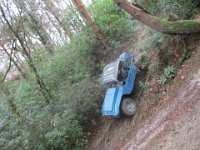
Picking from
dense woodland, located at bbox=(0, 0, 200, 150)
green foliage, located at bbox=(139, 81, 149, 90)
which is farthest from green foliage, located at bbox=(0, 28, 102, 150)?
green foliage, located at bbox=(139, 81, 149, 90)

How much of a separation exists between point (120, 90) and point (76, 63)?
13.2ft

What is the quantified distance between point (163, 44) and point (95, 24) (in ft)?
13.2

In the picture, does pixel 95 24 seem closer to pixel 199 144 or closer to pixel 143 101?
pixel 143 101

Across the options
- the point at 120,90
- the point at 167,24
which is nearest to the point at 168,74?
the point at 167,24

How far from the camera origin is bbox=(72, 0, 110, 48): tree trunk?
1177 centimetres

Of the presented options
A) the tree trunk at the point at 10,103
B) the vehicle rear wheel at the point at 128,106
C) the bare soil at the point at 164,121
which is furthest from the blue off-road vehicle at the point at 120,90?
the tree trunk at the point at 10,103

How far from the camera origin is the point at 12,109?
31.8 ft

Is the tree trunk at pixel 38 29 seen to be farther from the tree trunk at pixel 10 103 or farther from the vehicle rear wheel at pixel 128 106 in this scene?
the vehicle rear wheel at pixel 128 106

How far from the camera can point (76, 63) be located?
12.3 m

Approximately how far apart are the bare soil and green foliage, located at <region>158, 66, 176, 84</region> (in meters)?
0.15

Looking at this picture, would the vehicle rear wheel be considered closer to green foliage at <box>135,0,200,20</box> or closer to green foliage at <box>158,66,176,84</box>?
green foliage at <box>158,66,176,84</box>

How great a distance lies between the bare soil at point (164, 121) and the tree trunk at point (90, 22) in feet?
12.4

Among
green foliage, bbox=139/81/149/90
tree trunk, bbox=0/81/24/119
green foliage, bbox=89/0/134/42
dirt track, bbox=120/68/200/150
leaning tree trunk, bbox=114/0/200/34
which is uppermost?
green foliage, bbox=89/0/134/42

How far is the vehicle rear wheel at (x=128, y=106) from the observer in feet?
28.6
